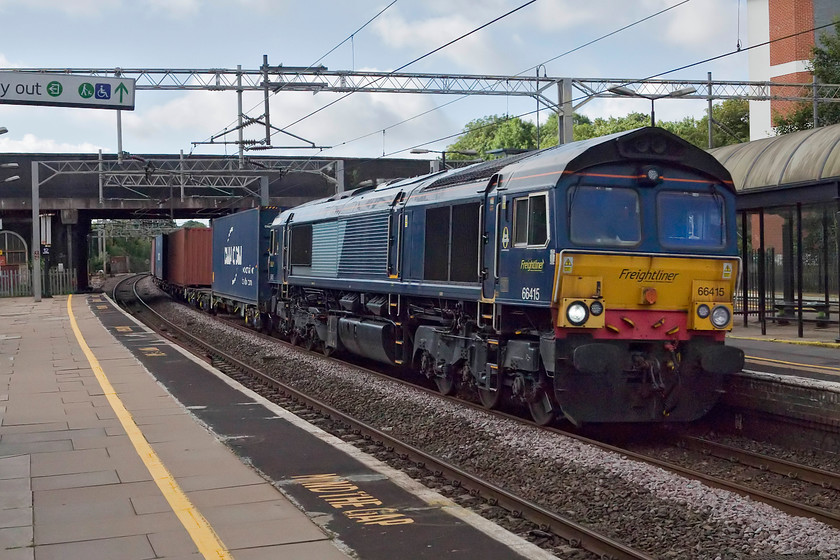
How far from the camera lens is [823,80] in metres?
38.1

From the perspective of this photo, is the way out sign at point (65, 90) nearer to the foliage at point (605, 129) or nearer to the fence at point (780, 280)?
the fence at point (780, 280)

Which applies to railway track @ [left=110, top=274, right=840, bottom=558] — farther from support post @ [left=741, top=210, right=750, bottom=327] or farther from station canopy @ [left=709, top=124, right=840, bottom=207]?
support post @ [left=741, top=210, right=750, bottom=327]

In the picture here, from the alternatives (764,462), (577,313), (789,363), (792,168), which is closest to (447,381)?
(577,313)

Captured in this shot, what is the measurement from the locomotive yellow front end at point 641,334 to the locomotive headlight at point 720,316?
12mm

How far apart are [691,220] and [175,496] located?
6949mm

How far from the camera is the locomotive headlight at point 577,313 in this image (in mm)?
10172

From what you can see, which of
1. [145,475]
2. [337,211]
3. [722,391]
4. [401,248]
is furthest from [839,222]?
[145,475]

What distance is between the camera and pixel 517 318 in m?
11.5

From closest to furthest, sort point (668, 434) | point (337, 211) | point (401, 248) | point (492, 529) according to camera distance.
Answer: point (492, 529) → point (668, 434) → point (401, 248) → point (337, 211)

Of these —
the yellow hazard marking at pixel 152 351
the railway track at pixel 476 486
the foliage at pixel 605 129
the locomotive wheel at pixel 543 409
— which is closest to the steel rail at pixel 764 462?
the locomotive wheel at pixel 543 409

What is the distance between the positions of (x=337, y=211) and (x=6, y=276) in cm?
3655

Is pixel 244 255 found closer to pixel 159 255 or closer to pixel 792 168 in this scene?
pixel 792 168

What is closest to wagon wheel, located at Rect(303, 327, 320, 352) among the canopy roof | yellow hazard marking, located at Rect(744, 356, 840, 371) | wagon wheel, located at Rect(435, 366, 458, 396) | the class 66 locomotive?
wagon wheel, located at Rect(435, 366, 458, 396)

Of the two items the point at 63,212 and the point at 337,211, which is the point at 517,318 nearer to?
the point at 337,211
